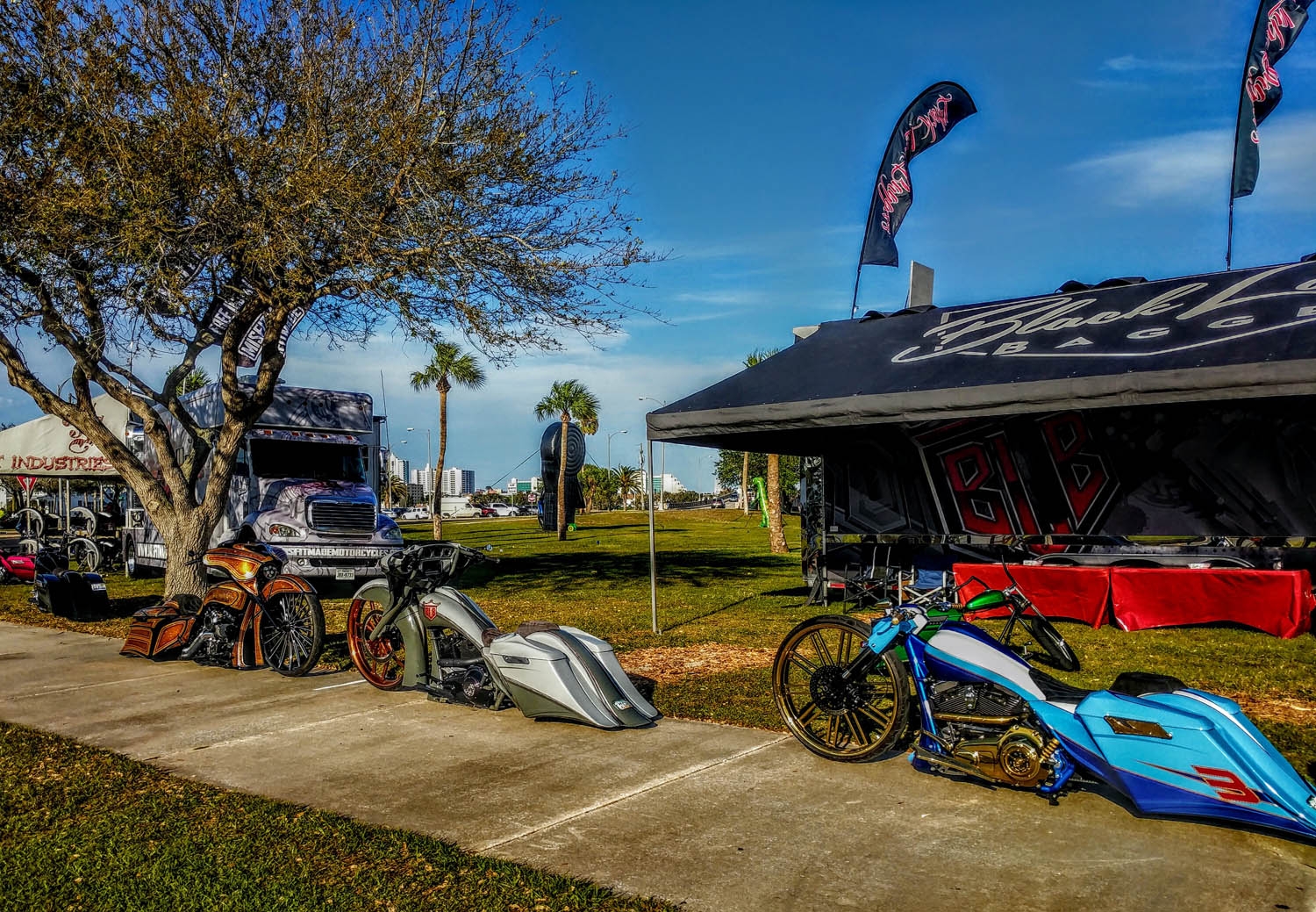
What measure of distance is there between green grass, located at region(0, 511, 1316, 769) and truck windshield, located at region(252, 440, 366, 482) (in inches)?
96.3

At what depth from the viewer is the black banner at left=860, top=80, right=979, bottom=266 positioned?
14141mm

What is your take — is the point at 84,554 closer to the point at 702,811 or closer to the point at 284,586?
the point at 284,586

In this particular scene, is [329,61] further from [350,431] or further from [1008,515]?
[1008,515]

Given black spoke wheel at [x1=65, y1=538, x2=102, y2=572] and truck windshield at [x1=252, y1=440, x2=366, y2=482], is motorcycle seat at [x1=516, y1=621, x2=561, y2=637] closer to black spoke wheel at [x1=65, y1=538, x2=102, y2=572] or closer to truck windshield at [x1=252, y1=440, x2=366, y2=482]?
truck windshield at [x1=252, y1=440, x2=366, y2=482]

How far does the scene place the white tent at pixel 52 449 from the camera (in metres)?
21.1

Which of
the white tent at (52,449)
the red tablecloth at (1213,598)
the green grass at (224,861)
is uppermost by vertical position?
the white tent at (52,449)

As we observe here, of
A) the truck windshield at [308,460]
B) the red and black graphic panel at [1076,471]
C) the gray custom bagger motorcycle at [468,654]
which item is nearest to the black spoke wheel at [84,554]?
the truck windshield at [308,460]

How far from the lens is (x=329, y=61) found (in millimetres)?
12117

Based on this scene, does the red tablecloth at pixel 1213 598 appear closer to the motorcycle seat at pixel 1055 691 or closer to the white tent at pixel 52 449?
the motorcycle seat at pixel 1055 691

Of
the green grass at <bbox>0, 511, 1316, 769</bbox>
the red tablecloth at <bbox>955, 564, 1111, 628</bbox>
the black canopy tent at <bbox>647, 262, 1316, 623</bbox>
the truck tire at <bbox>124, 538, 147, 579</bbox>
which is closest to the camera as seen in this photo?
the green grass at <bbox>0, 511, 1316, 769</bbox>

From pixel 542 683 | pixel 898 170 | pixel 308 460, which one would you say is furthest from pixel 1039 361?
pixel 308 460

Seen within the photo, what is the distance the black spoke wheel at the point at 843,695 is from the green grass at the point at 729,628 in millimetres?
802

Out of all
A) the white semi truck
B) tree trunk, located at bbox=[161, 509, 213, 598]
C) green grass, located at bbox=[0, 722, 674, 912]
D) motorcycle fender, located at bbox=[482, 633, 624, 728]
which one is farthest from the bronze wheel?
the white semi truck

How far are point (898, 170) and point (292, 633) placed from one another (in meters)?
10.6
